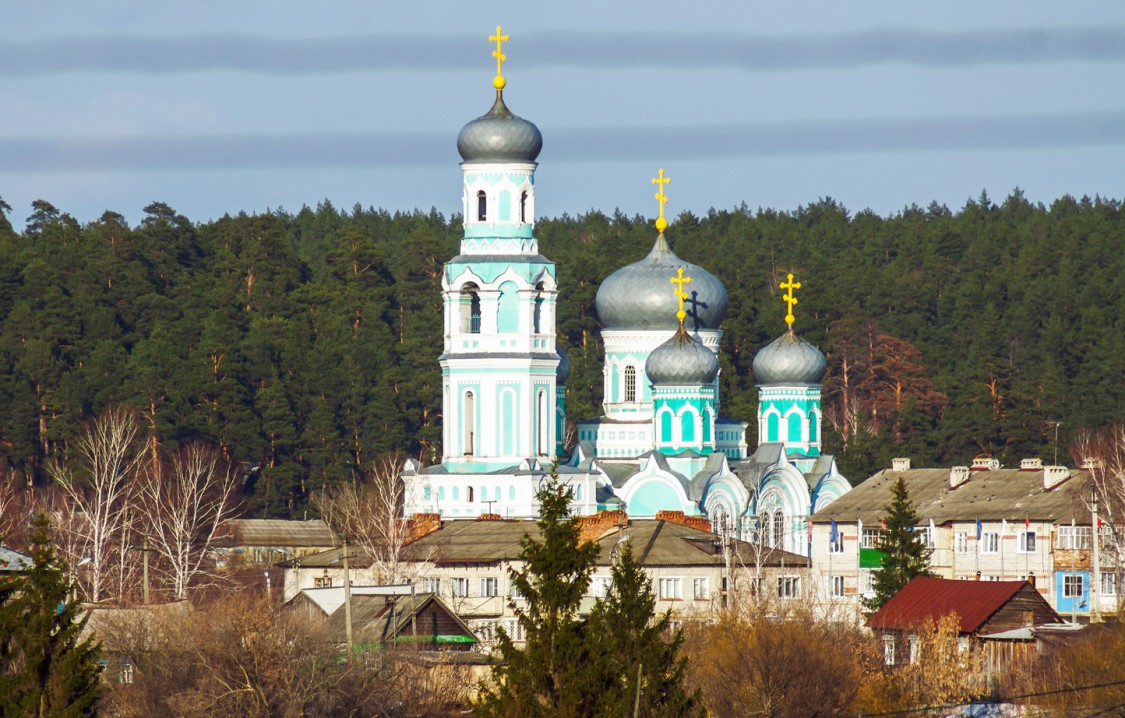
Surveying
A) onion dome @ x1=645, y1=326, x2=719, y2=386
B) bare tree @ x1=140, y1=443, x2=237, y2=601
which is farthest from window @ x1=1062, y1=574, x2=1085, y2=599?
bare tree @ x1=140, y1=443, x2=237, y2=601

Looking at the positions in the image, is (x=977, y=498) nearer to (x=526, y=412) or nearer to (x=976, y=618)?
(x=526, y=412)

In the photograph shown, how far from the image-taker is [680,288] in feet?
203

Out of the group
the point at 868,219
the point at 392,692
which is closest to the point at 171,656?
the point at 392,692

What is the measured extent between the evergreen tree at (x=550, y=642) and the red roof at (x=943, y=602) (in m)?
12.4

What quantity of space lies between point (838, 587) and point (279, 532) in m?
19.5

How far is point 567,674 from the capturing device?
89.5ft

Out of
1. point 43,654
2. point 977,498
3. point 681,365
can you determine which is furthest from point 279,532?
point 43,654

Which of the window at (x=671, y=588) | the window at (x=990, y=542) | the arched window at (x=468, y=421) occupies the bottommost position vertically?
the window at (x=671, y=588)

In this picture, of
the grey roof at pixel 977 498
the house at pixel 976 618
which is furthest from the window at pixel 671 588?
the house at pixel 976 618

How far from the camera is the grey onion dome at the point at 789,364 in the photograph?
62.4m

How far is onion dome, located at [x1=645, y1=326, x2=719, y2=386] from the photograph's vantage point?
59125 mm

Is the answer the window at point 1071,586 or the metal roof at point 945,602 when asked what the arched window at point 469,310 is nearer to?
the window at point 1071,586

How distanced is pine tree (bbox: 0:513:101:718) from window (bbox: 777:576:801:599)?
20.6 meters

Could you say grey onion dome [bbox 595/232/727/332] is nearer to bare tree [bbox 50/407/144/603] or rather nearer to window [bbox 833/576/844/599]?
bare tree [bbox 50/407/144/603]
